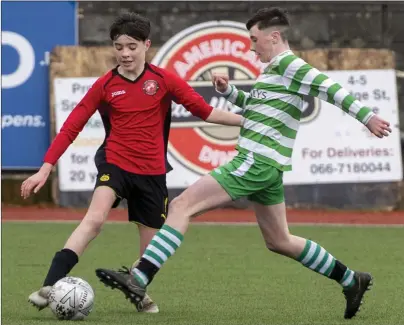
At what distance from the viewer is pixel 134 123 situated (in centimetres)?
788

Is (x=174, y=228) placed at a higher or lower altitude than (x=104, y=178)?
lower

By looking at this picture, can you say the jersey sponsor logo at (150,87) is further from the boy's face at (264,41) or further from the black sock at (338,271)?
the black sock at (338,271)

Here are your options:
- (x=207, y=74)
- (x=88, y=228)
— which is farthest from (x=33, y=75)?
(x=88, y=228)

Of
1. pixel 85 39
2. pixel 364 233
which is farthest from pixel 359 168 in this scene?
pixel 85 39

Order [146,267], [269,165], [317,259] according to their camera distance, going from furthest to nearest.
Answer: [317,259] < [269,165] < [146,267]

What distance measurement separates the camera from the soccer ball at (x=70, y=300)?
23.9ft

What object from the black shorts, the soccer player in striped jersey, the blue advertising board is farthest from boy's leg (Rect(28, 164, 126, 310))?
the blue advertising board

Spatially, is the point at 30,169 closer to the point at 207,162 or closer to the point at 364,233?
the point at 207,162

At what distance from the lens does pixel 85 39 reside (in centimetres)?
1802

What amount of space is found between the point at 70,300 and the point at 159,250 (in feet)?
1.93

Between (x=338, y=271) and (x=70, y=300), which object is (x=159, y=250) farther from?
(x=338, y=271)

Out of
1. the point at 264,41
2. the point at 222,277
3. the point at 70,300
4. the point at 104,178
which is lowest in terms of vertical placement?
the point at 222,277

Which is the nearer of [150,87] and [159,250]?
[159,250]

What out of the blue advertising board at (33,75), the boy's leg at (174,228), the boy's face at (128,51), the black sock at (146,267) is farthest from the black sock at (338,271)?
the blue advertising board at (33,75)
